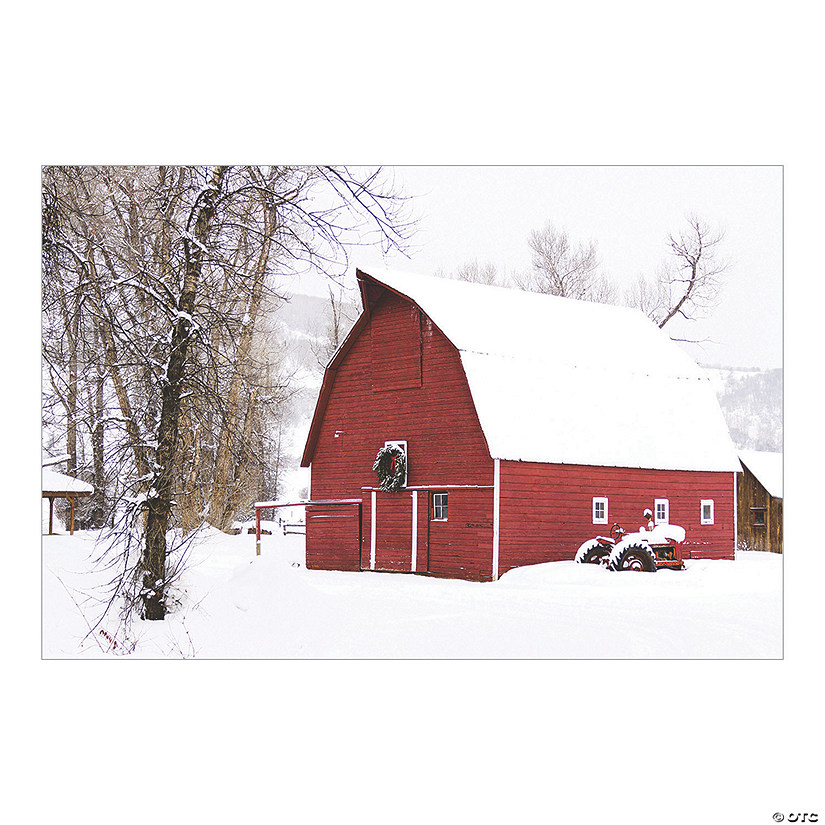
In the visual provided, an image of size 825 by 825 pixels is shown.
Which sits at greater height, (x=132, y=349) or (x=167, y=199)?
(x=167, y=199)

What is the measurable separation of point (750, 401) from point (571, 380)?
8.41m

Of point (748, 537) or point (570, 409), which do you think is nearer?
point (570, 409)

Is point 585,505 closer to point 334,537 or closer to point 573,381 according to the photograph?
point 573,381

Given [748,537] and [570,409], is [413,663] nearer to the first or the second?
[570,409]

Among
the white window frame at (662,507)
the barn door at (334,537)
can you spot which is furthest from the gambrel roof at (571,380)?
the barn door at (334,537)

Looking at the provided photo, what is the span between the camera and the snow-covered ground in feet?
38.0

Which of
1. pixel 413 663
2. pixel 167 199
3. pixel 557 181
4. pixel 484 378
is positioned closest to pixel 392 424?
pixel 484 378

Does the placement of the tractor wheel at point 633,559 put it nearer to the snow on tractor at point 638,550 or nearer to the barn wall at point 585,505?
the snow on tractor at point 638,550

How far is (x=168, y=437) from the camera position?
12.6 metres

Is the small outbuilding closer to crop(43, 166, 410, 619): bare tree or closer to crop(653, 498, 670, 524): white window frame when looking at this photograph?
crop(43, 166, 410, 619): bare tree

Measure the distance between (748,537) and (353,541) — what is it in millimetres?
14609

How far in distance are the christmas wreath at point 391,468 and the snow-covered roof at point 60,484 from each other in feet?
20.8

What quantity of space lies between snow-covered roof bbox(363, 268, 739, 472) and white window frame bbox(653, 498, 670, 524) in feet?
2.27

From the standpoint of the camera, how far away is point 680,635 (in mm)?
12414
